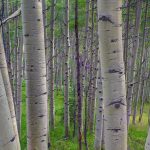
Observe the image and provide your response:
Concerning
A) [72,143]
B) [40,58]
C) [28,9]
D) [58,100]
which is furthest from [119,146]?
[58,100]

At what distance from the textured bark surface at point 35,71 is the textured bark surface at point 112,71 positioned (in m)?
0.70

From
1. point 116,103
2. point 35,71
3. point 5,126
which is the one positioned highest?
point 35,71

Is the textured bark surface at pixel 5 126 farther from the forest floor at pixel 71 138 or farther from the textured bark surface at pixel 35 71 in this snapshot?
the forest floor at pixel 71 138

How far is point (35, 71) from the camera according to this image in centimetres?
249

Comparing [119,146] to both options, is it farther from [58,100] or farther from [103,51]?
[58,100]

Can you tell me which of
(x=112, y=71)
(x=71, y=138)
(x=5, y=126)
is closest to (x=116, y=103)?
(x=112, y=71)

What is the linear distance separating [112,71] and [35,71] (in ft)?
2.61

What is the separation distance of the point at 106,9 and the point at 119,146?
907mm

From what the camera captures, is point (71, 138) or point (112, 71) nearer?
point (112, 71)

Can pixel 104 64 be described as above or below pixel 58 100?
above

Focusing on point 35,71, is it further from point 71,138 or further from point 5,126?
point 71,138

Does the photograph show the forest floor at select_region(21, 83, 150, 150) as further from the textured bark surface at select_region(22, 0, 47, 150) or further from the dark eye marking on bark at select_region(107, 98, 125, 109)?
the dark eye marking on bark at select_region(107, 98, 125, 109)

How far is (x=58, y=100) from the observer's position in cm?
1617

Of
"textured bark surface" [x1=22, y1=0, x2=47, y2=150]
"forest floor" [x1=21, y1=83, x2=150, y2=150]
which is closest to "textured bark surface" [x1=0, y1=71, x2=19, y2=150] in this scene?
"textured bark surface" [x1=22, y1=0, x2=47, y2=150]
